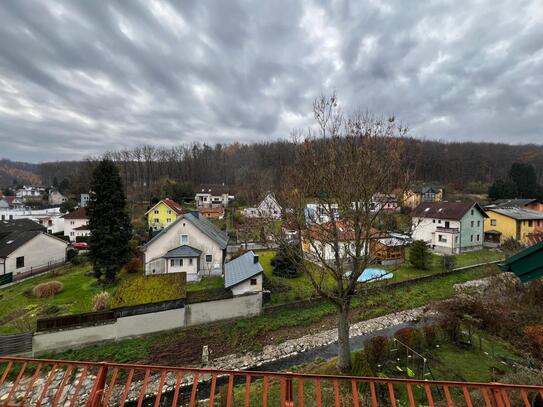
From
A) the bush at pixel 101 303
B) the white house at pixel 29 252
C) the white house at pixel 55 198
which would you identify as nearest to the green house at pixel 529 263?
the bush at pixel 101 303

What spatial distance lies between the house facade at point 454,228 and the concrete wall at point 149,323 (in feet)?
64.9

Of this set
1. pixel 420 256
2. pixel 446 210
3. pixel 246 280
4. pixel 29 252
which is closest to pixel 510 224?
pixel 446 210

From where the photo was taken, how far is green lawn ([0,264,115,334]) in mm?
13469

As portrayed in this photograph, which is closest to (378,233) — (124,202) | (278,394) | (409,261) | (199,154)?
(278,394)

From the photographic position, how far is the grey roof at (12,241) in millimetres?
20938

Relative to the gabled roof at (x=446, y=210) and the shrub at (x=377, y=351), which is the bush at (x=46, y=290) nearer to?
the shrub at (x=377, y=351)

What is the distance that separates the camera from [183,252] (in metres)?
19.2

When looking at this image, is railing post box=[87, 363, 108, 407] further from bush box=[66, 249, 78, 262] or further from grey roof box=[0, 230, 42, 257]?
bush box=[66, 249, 78, 262]

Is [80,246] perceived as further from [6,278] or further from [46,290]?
[46,290]

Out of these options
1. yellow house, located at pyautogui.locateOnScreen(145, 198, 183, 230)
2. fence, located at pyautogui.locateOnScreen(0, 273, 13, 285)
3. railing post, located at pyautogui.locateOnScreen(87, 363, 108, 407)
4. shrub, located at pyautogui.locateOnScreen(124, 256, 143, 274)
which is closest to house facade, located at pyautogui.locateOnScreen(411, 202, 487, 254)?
shrub, located at pyautogui.locateOnScreen(124, 256, 143, 274)

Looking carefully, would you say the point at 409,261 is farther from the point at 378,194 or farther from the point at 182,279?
the point at 182,279

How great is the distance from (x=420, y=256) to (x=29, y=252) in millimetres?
33521

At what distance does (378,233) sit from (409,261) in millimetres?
15513

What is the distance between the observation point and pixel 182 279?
14.6 meters
